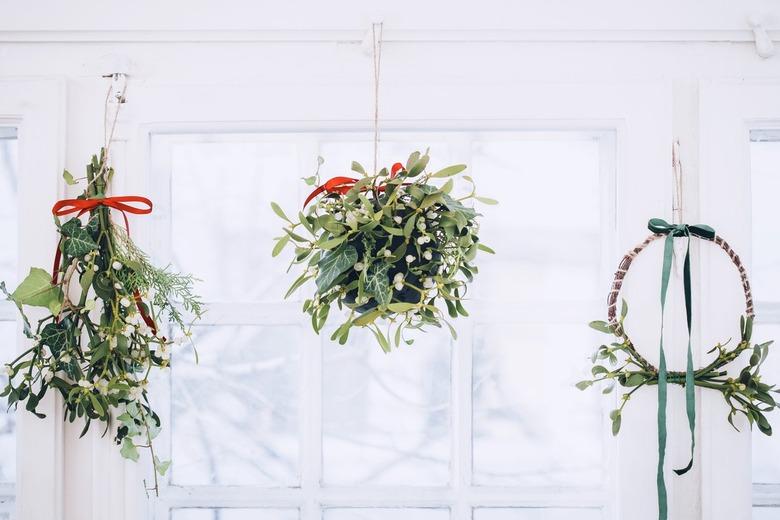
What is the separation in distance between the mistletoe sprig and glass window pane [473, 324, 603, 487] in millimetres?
134

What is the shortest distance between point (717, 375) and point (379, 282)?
84 cm

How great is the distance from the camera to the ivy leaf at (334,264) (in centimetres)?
100

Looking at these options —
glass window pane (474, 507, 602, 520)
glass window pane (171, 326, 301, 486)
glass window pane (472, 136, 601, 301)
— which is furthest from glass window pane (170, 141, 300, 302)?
glass window pane (474, 507, 602, 520)

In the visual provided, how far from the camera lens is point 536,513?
1405 mm

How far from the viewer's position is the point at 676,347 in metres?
1.27

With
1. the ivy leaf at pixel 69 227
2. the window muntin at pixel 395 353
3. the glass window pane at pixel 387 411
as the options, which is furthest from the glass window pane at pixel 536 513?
the ivy leaf at pixel 69 227

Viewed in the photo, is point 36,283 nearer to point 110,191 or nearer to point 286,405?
point 110,191

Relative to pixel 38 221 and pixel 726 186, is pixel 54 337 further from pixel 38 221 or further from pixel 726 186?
pixel 726 186

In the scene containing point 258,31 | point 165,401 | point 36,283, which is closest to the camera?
point 36,283

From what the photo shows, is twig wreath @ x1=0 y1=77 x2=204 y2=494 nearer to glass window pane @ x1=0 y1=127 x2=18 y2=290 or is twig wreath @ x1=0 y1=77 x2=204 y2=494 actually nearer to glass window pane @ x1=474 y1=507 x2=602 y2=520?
glass window pane @ x1=0 y1=127 x2=18 y2=290

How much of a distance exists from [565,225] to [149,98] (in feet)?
3.57

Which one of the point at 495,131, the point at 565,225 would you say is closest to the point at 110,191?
the point at 495,131

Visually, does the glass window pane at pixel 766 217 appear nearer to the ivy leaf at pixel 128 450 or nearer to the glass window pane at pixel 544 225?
the glass window pane at pixel 544 225

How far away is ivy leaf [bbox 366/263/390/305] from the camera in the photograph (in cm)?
99
